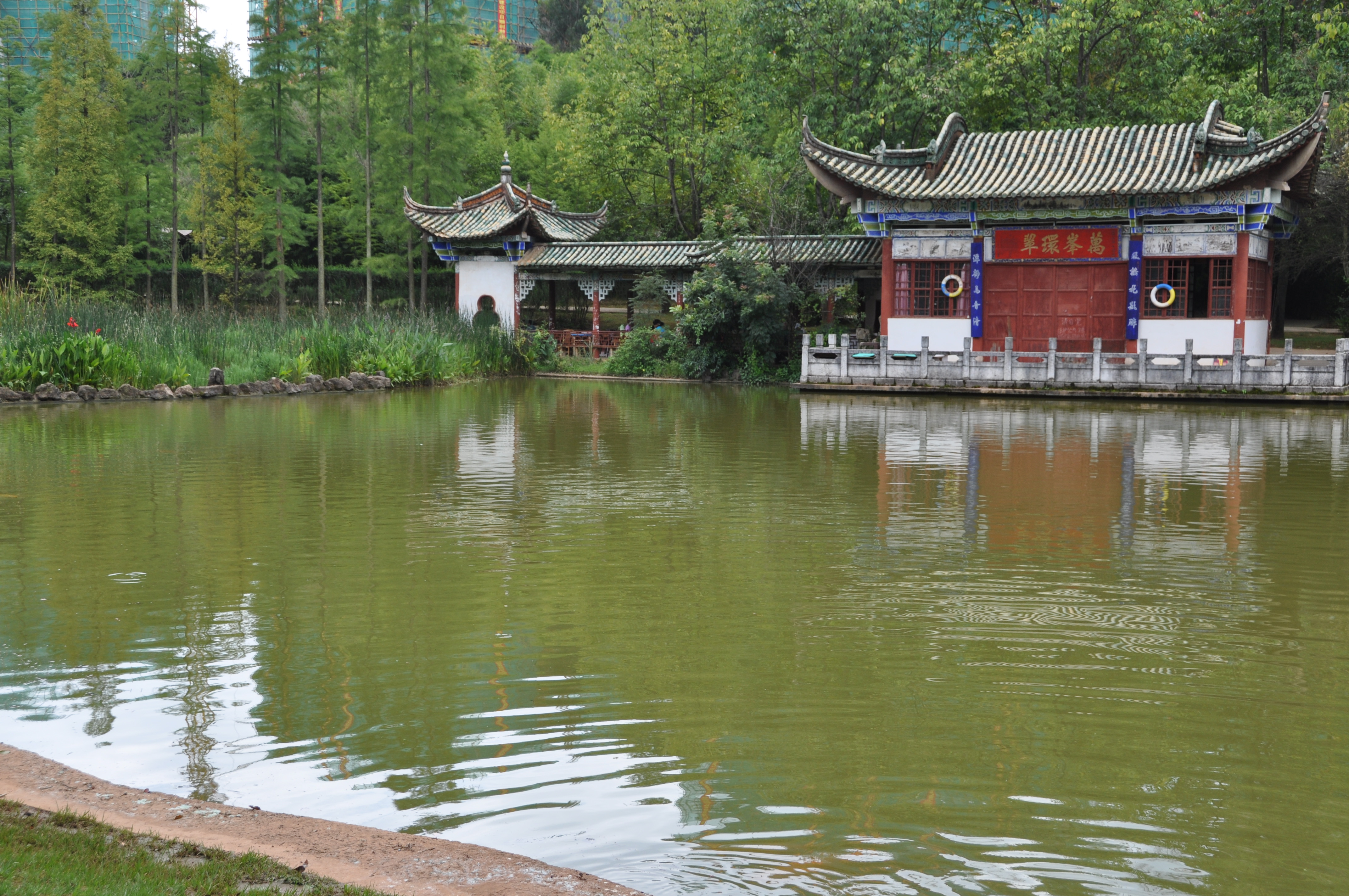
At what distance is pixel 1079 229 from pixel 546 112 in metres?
22.5

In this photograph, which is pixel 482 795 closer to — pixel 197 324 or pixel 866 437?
pixel 866 437

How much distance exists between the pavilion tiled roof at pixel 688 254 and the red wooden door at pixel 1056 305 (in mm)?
2772

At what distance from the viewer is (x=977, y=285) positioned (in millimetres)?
24219

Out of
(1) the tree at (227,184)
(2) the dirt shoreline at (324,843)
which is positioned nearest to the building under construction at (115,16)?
(1) the tree at (227,184)

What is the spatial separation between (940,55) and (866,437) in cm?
1675

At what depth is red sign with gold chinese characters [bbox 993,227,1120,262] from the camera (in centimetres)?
2345

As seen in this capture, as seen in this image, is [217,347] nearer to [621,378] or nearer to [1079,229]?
[621,378]

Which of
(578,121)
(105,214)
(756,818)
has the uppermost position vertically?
(578,121)

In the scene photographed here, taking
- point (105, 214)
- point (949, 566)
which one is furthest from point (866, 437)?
point (105, 214)

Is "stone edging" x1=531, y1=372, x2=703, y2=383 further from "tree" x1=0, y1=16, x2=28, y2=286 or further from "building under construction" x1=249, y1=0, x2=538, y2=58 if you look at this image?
"building under construction" x1=249, y1=0, x2=538, y2=58

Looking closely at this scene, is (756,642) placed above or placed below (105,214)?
below

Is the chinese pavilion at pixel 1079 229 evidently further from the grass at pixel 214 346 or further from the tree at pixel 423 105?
the tree at pixel 423 105

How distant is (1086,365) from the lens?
21.9 meters

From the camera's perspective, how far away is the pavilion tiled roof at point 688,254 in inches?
1018
